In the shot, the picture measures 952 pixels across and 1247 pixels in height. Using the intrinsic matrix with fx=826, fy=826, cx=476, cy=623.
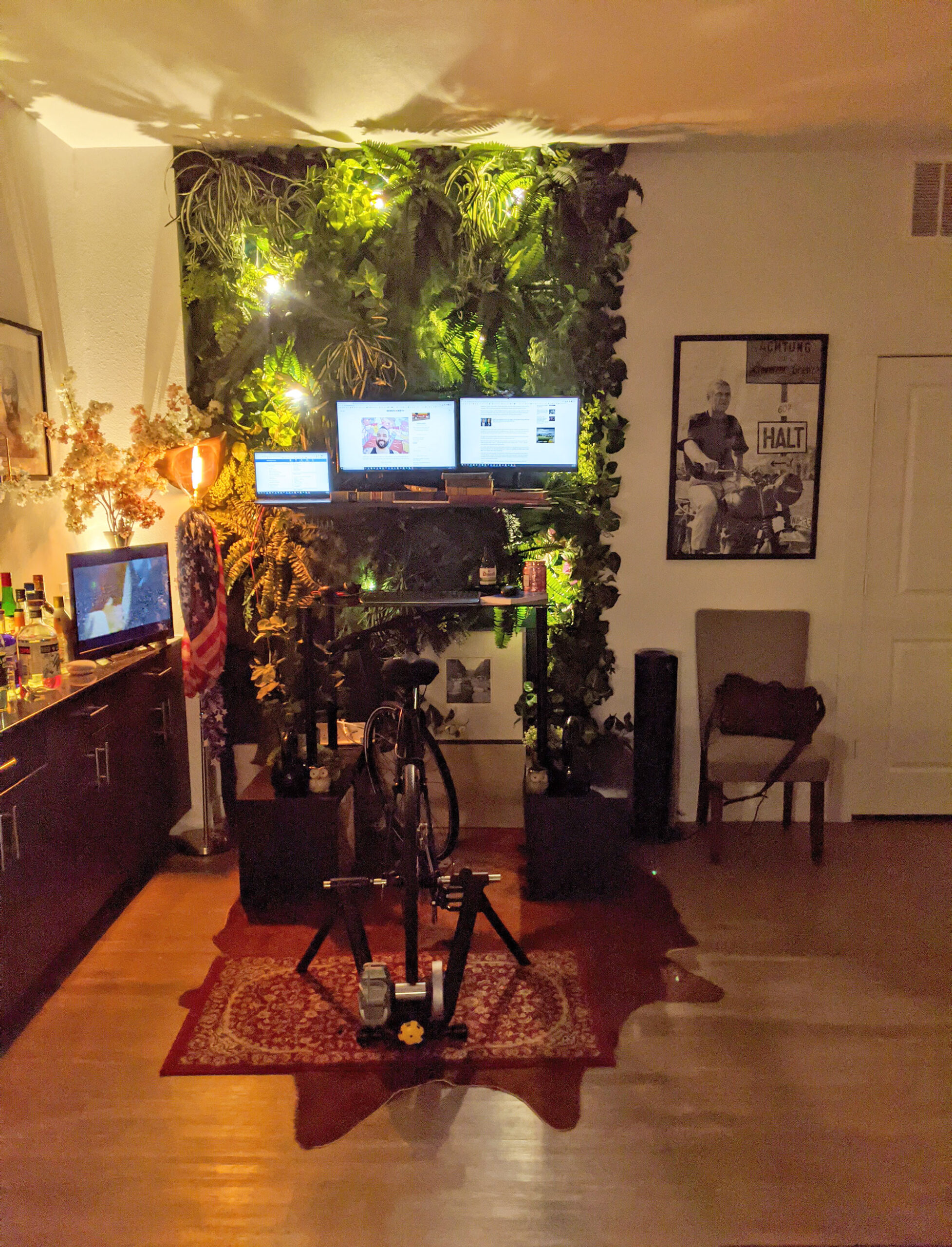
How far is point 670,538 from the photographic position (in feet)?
12.6

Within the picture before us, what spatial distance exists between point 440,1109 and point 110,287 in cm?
340

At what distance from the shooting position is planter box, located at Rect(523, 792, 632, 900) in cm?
320

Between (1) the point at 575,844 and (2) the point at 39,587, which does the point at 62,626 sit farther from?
(1) the point at 575,844

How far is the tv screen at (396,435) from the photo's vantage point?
11.2 feet

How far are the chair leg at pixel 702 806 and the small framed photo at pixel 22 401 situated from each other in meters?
3.13

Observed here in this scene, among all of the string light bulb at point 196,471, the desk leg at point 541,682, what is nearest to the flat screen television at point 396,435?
the string light bulb at point 196,471

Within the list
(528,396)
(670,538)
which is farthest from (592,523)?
(528,396)

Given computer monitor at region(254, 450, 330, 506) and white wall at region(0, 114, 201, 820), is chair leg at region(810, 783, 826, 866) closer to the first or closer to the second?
computer monitor at region(254, 450, 330, 506)

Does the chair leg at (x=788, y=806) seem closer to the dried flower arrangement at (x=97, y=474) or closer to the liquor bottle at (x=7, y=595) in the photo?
the dried flower arrangement at (x=97, y=474)

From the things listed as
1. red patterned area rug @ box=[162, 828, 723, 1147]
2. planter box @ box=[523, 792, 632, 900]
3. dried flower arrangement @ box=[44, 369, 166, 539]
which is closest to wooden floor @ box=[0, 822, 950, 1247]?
red patterned area rug @ box=[162, 828, 723, 1147]

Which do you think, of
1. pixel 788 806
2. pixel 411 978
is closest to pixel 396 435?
pixel 411 978

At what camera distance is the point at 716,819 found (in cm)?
349

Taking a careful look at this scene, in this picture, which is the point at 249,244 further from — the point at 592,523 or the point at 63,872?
the point at 63,872

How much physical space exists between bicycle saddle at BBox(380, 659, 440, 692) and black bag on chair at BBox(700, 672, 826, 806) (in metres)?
1.66
